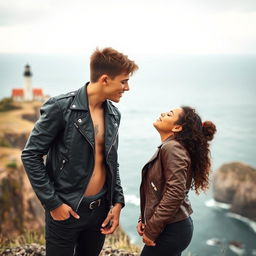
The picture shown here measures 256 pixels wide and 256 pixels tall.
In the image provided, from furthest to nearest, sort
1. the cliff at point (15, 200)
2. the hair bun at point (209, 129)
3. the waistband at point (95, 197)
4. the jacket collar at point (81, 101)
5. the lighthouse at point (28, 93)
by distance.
→ the lighthouse at point (28, 93) < the cliff at point (15, 200) < the hair bun at point (209, 129) < the waistband at point (95, 197) < the jacket collar at point (81, 101)

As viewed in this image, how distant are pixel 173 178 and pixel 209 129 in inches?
21.9

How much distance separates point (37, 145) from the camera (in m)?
2.30

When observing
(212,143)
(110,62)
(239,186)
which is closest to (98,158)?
(110,62)

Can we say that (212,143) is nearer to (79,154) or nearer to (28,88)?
(79,154)

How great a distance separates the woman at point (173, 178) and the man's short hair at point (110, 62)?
541mm

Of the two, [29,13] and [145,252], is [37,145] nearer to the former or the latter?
[145,252]

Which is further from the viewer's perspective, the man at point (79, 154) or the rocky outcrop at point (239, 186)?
the rocky outcrop at point (239, 186)

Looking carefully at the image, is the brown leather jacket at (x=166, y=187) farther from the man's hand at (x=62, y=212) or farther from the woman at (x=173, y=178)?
the man's hand at (x=62, y=212)

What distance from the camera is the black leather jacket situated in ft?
7.54

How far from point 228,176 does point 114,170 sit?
113 ft

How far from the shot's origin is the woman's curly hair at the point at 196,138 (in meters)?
2.54

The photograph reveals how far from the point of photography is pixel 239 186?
34.0m

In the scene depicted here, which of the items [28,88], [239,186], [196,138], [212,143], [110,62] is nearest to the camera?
[110,62]

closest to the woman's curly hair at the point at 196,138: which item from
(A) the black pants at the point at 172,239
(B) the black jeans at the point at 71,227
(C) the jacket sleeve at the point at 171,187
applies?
(C) the jacket sleeve at the point at 171,187
